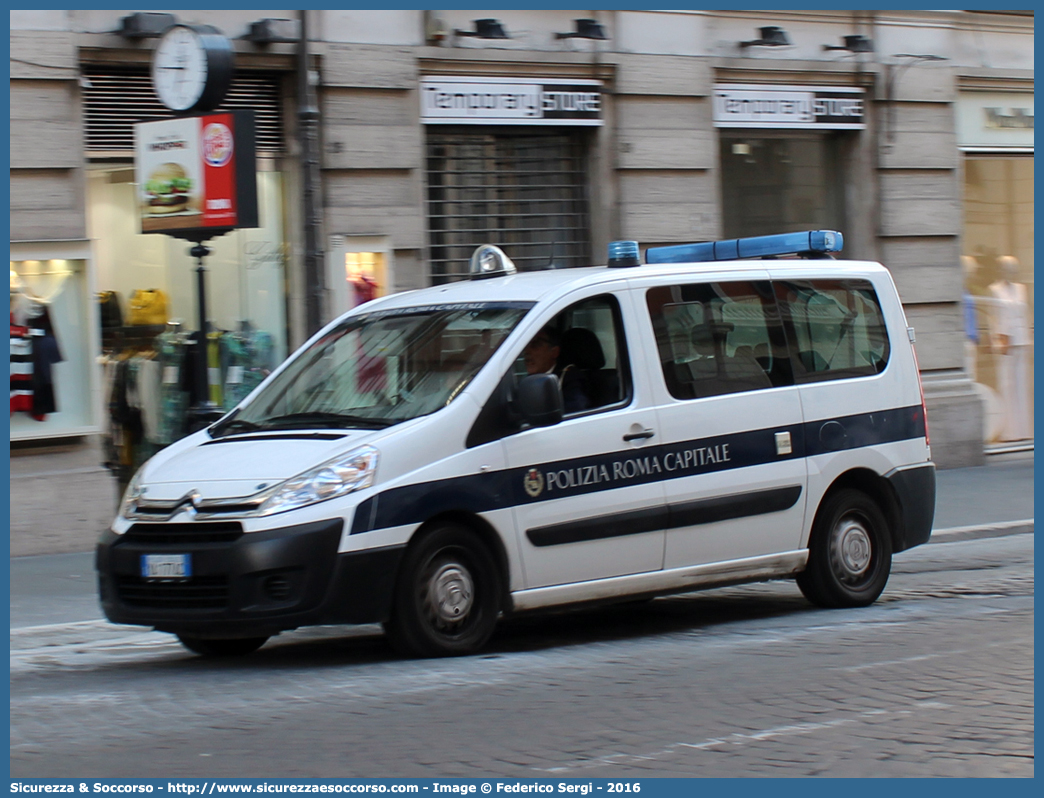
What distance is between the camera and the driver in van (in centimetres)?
759

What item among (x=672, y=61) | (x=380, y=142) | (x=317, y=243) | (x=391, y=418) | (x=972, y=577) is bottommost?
(x=972, y=577)

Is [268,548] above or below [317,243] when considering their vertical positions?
below

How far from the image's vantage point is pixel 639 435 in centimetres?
780

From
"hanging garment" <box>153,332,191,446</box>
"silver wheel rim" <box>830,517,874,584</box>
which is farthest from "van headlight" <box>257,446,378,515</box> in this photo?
"hanging garment" <box>153,332,191,446</box>

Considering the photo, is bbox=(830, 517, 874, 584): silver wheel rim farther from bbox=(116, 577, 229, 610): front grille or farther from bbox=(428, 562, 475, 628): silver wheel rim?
bbox=(116, 577, 229, 610): front grille

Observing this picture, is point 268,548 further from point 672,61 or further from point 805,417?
point 672,61

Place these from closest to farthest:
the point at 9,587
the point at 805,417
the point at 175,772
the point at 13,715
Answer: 1. the point at 175,772
2. the point at 13,715
3. the point at 805,417
4. the point at 9,587

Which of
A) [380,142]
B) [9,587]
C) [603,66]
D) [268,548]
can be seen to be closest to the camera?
[268,548]

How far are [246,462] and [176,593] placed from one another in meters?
0.66

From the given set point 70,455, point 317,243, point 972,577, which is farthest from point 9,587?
point 972,577

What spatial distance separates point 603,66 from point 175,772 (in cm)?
1136

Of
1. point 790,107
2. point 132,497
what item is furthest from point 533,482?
point 790,107

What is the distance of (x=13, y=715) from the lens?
6.32 metres

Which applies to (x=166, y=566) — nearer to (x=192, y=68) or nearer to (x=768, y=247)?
(x=768, y=247)
